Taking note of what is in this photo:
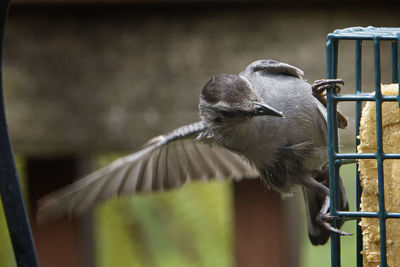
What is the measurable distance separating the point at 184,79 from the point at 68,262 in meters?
1.34

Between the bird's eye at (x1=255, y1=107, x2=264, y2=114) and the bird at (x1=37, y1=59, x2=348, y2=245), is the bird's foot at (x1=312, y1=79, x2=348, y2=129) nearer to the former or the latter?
the bird at (x1=37, y1=59, x2=348, y2=245)

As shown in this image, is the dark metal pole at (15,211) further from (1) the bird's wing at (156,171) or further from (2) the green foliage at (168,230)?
(2) the green foliage at (168,230)

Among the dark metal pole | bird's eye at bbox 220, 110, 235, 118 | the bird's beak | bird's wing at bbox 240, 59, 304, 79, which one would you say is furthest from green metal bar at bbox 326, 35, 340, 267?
the dark metal pole

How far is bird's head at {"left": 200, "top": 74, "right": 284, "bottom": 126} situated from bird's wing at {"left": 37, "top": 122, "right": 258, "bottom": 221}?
0.49 meters

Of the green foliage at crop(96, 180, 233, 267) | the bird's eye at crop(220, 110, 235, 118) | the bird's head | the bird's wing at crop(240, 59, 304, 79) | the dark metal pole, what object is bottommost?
the green foliage at crop(96, 180, 233, 267)

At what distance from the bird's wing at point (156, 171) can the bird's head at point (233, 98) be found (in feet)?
1.61

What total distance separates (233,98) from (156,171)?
4.12 ft

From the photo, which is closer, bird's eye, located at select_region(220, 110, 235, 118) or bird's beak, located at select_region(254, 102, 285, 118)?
bird's beak, located at select_region(254, 102, 285, 118)

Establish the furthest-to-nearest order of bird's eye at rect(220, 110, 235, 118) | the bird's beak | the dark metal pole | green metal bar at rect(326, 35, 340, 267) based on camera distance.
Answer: bird's eye at rect(220, 110, 235, 118) < the bird's beak < green metal bar at rect(326, 35, 340, 267) < the dark metal pole

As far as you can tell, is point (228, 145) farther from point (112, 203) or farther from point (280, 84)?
point (112, 203)

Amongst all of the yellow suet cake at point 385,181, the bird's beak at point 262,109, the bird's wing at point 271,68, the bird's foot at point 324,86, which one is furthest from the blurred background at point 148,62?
the yellow suet cake at point 385,181

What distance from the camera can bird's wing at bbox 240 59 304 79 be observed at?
3402mm

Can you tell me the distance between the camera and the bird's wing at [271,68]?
3.40 m

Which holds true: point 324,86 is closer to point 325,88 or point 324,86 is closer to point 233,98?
point 325,88
